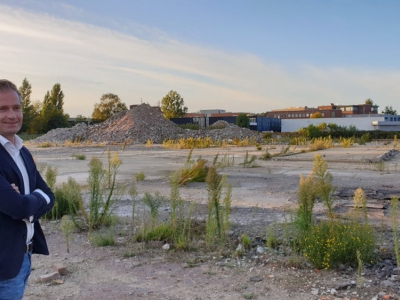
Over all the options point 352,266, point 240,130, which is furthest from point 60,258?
point 240,130

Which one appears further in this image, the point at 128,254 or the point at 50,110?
the point at 50,110

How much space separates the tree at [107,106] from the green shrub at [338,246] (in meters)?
72.7

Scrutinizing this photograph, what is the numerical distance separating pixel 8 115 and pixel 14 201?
1.64ft

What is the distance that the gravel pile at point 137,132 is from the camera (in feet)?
139

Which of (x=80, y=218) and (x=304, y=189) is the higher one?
(x=304, y=189)

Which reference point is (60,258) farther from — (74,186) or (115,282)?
(74,186)

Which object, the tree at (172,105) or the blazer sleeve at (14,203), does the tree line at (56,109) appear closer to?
the tree at (172,105)

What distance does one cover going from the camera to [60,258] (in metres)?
4.87

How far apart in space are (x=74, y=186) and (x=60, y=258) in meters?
1.49

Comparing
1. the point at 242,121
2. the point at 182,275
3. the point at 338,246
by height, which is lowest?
the point at 182,275

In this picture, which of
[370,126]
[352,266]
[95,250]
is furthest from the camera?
[370,126]

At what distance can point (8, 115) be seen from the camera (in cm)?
233

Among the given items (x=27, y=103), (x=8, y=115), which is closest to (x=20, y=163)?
(x=8, y=115)

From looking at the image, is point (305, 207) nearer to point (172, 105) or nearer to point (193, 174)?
point (193, 174)
